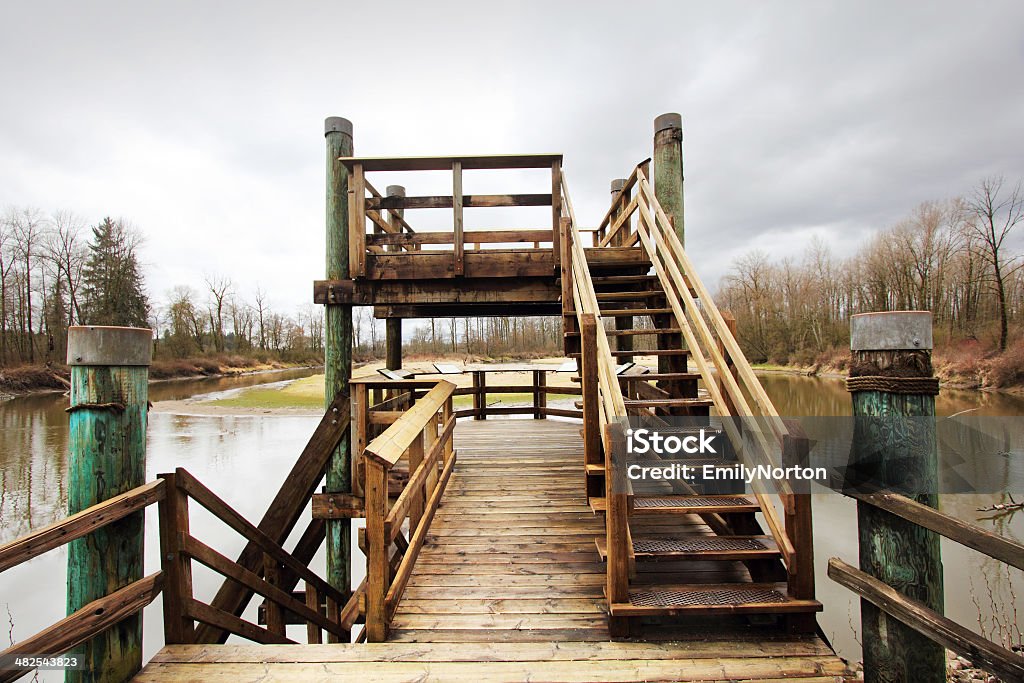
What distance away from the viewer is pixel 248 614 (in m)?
9.95

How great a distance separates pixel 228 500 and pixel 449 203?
10496mm

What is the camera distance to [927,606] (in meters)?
1.98

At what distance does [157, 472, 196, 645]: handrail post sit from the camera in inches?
102

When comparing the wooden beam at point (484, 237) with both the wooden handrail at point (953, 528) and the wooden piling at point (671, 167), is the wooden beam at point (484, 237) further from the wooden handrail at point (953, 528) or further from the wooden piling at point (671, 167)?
the wooden handrail at point (953, 528)

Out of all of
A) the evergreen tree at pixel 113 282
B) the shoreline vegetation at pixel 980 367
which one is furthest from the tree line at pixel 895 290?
the evergreen tree at pixel 113 282

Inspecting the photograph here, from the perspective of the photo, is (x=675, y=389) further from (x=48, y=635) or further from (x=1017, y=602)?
(x=1017, y=602)

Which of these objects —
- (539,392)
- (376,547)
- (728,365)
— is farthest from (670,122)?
(376,547)

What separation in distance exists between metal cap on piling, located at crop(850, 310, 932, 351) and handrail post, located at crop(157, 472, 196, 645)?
3.62 meters

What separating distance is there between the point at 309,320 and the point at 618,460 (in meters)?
73.2

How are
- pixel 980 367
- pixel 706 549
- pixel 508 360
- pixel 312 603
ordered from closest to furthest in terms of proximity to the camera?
pixel 706 549 < pixel 312 603 < pixel 980 367 < pixel 508 360

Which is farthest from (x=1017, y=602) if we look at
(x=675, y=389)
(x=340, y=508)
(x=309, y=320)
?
(x=309, y=320)

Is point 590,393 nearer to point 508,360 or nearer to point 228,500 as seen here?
point 228,500

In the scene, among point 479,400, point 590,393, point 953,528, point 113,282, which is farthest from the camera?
point 113,282

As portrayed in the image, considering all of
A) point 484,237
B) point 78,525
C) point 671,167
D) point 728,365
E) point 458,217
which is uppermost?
point 671,167
